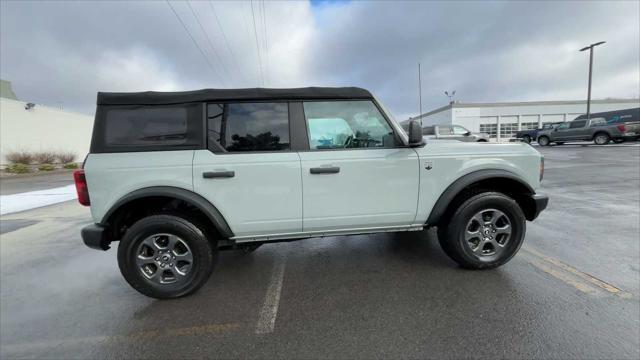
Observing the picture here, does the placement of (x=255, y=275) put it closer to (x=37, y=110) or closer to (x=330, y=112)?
(x=330, y=112)

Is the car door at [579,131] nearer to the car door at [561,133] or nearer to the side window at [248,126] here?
the car door at [561,133]

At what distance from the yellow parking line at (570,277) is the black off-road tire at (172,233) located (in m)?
3.43

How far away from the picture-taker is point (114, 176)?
8.89 feet

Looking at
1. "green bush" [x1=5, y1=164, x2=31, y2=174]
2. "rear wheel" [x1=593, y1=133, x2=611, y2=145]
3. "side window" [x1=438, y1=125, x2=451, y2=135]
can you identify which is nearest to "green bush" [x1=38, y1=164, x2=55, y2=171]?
"green bush" [x1=5, y1=164, x2=31, y2=174]

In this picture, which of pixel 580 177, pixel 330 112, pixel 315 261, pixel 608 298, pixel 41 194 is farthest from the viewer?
pixel 41 194

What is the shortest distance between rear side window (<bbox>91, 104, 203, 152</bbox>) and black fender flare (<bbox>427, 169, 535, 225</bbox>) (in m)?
2.40

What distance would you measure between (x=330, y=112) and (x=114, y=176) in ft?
6.80

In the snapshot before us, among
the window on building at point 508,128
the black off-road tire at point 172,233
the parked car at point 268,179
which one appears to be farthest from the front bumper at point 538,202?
the window on building at point 508,128

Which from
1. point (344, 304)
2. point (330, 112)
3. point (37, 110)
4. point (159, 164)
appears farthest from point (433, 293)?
point (37, 110)

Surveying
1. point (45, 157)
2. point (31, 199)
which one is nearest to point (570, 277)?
point (31, 199)

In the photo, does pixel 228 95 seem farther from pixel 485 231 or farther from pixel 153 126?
pixel 485 231

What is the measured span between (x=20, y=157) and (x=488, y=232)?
24.6m

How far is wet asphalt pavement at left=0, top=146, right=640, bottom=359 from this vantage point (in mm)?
2221

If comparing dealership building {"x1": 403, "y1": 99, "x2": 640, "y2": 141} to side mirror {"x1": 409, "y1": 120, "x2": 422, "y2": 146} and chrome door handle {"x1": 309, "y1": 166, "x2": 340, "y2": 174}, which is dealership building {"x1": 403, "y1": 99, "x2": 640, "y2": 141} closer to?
side mirror {"x1": 409, "y1": 120, "x2": 422, "y2": 146}
